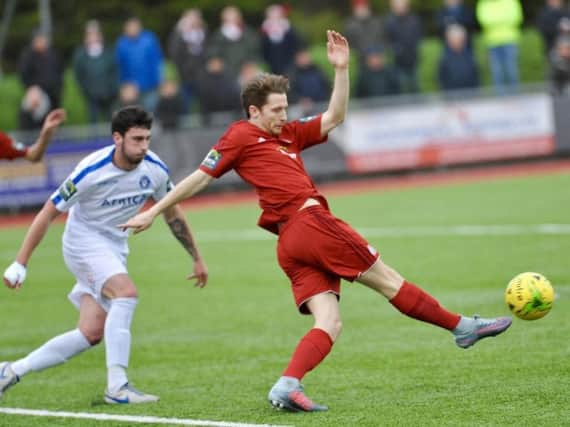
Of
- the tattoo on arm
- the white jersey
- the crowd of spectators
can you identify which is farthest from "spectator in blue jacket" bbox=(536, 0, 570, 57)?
the white jersey

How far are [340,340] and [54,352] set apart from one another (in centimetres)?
274

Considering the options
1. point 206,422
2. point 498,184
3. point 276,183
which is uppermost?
point 276,183

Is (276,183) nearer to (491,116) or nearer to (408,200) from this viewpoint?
(408,200)

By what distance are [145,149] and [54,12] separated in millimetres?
27834

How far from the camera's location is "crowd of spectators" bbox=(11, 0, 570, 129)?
73.6 feet

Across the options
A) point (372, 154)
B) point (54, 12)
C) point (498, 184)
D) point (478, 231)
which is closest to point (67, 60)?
point (54, 12)

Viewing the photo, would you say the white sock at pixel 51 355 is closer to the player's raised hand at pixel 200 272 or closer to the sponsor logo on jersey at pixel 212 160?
the player's raised hand at pixel 200 272

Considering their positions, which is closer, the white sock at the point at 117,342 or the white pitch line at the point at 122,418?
the white pitch line at the point at 122,418

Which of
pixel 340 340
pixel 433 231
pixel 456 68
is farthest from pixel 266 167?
pixel 456 68

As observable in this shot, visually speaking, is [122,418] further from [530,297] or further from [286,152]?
[530,297]

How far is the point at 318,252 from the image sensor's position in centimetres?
751

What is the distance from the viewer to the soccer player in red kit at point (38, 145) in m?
9.45

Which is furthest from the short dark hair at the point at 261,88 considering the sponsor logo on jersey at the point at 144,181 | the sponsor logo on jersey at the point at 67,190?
the sponsor logo on jersey at the point at 67,190

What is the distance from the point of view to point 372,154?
2275 cm
